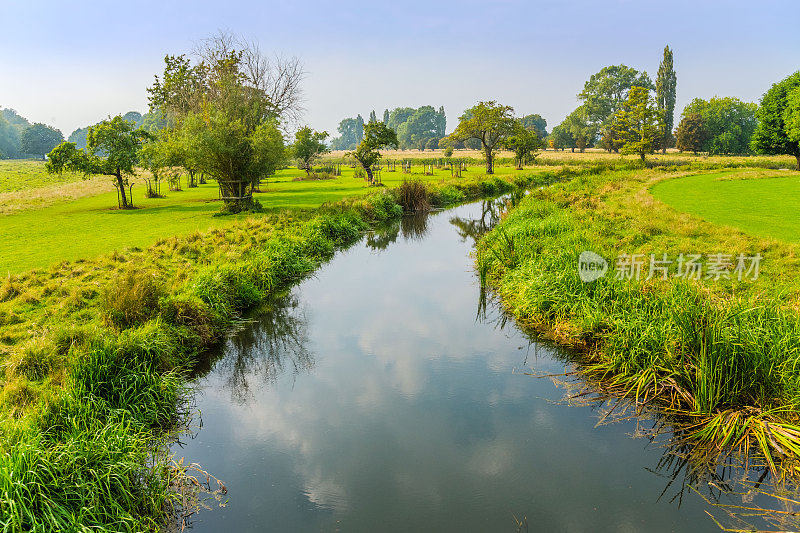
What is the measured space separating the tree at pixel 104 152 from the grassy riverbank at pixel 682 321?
24165 mm

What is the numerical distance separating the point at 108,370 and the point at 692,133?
312 feet

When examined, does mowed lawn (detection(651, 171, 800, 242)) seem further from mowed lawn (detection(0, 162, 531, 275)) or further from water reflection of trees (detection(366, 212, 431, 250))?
mowed lawn (detection(0, 162, 531, 275))

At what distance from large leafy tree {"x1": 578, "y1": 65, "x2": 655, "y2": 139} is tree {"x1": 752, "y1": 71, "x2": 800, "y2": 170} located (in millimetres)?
55943

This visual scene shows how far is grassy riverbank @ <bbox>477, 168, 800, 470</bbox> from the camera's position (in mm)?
5758

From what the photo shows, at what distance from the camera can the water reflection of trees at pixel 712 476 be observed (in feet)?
14.8

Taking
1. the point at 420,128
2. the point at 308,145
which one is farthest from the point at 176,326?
the point at 420,128

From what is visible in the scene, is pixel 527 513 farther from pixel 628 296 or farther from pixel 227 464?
pixel 628 296

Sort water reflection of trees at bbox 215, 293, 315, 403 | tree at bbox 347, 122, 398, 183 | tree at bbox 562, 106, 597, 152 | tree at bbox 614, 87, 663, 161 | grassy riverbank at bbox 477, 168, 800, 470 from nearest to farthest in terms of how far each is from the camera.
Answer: grassy riverbank at bbox 477, 168, 800, 470
water reflection of trees at bbox 215, 293, 315, 403
tree at bbox 347, 122, 398, 183
tree at bbox 614, 87, 663, 161
tree at bbox 562, 106, 597, 152

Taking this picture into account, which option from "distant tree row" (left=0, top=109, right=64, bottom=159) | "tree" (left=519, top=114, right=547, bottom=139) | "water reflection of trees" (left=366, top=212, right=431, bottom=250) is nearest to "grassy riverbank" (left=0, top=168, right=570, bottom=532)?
"water reflection of trees" (left=366, top=212, right=431, bottom=250)

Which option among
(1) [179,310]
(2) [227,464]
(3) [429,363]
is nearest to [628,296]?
(3) [429,363]

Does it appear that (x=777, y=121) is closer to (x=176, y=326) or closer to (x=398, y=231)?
(x=398, y=231)

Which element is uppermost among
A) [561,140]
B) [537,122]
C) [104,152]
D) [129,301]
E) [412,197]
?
[537,122]

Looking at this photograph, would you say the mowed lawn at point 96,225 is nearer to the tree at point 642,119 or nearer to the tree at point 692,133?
the tree at point 642,119

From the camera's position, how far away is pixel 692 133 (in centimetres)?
7800
